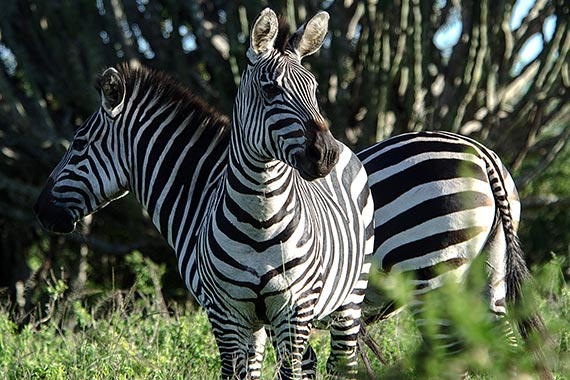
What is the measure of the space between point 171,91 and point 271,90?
116 centimetres

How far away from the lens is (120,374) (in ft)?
14.0

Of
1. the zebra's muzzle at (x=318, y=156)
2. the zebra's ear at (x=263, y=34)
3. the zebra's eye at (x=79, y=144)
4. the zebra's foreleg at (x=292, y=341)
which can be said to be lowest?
the zebra's foreleg at (x=292, y=341)

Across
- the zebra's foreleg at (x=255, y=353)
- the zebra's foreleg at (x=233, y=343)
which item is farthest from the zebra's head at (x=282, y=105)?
the zebra's foreleg at (x=255, y=353)

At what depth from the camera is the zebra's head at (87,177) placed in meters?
4.65

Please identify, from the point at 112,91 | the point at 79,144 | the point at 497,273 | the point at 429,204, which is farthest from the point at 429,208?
the point at 79,144

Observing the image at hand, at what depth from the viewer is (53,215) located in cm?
467

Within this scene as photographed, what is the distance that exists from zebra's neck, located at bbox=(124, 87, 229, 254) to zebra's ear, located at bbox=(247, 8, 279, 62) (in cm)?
78

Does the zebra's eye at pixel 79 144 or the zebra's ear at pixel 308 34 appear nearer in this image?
the zebra's ear at pixel 308 34

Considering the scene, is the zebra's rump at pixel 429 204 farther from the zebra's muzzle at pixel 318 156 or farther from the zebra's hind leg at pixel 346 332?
the zebra's muzzle at pixel 318 156

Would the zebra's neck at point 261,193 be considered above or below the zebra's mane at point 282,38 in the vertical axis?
below

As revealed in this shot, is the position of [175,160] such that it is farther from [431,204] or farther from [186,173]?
[431,204]

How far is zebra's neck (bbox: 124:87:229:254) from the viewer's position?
4387 millimetres

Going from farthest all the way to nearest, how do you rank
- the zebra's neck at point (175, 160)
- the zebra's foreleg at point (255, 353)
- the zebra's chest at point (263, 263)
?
the zebra's neck at point (175, 160), the zebra's foreleg at point (255, 353), the zebra's chest at point (263, 263)

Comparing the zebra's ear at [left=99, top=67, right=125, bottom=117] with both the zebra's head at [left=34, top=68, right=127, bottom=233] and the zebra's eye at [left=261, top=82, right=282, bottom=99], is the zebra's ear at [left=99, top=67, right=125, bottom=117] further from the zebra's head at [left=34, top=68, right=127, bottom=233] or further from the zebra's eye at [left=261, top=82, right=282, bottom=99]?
the zebra's eye at [left=261, top=82, right=282, bottom=99]
